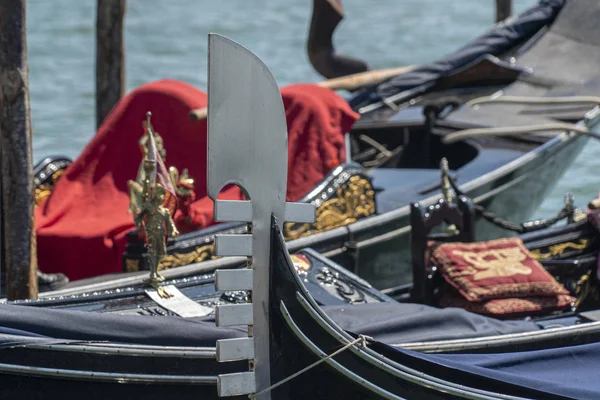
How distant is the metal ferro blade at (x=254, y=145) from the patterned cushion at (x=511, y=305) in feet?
5.21

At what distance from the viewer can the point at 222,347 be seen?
2.97 m

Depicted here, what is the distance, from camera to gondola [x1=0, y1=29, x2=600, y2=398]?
301cm

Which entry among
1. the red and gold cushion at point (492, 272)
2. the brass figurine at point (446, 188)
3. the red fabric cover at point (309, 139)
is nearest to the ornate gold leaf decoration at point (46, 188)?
the red fabric cover at point (309, 139)

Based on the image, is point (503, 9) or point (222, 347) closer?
point (222, 347)

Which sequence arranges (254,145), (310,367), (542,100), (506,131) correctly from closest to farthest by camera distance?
(254,145) → (310,367) → (506,131) → (542,100)

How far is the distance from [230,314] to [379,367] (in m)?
0.44

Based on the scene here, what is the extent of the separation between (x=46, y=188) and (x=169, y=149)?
0.59 metres

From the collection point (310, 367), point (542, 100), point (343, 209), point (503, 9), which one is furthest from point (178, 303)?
point (503, 9)

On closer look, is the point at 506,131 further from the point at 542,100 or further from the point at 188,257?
the point at 188,257

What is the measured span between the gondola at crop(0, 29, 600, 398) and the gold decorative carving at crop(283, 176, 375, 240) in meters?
1.41

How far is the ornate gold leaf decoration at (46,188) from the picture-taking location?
5637 millimetres

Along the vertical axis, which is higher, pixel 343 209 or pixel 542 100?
pixel 542 100

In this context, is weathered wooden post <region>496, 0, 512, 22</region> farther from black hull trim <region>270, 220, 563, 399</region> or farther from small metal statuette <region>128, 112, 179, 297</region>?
black hull trim <region>270, 220, 563, 399</region>

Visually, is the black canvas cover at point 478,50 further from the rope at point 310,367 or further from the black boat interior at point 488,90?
the rope at point 310,367
